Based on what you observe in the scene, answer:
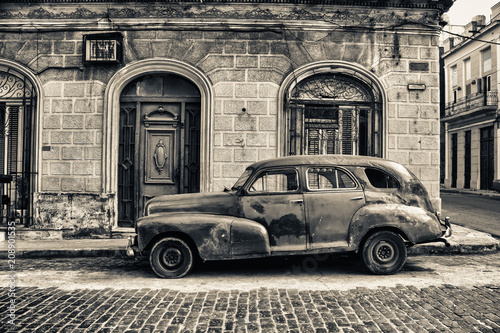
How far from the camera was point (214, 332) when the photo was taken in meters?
3.60


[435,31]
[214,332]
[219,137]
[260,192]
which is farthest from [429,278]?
[435,31]

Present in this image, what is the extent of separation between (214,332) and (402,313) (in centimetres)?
191

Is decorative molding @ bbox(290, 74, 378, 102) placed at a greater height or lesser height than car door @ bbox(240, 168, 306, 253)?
greater

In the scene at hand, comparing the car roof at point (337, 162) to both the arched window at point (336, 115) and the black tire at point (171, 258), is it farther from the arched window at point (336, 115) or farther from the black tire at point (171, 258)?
the arched window at point (336, 115)

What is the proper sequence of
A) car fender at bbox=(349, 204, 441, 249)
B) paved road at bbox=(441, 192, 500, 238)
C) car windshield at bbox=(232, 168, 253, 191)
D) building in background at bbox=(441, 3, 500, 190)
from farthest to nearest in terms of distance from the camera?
building in background at bbox=(441, 3, 500, 190), paved road at bbox=(441, 192, 500, 238), car windshield at bbox=(232, 168, 253, 191), car fender at bbox=(349, 204, 441, 249)

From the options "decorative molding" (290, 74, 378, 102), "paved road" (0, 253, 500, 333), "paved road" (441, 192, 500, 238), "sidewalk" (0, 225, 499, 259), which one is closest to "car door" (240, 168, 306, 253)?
"paved road" (0, 253, 500, 333)

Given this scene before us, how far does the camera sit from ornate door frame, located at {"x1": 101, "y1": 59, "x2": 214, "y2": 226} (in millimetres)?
8961

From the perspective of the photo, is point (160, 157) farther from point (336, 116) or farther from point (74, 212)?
point (336, 116)

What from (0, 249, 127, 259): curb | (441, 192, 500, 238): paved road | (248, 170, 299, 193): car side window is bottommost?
(0, 249, 127, 259): curb

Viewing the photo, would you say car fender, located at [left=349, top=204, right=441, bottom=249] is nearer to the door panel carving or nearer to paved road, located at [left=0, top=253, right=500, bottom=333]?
paved road, located at [left=0, top=253, right=500, bottom=333]

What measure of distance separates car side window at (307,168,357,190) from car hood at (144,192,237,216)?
1161 mm

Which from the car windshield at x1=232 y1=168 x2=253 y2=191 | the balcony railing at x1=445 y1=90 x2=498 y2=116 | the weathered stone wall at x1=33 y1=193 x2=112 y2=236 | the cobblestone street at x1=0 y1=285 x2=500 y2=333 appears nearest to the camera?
→ the cobblestone street at x1=0 y1=285 x2=500 y2=333

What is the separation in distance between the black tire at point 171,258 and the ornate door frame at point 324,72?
3962 millimetres

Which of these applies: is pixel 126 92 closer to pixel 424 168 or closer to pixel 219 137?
pixel 219 137
